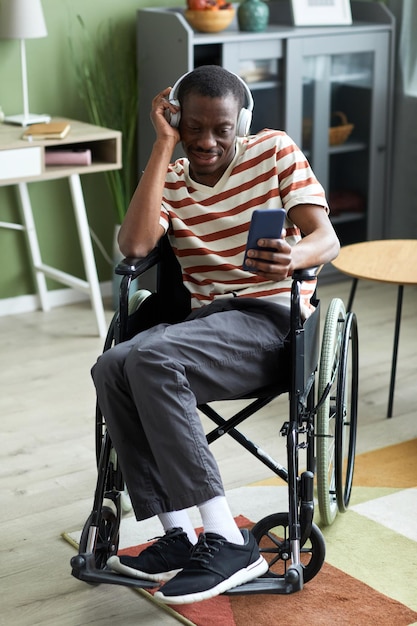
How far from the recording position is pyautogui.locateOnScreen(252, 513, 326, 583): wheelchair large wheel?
1965 millimetres

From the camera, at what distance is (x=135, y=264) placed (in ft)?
6.64

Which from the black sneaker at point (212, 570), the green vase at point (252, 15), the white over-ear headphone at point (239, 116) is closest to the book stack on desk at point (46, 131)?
the green vase at point (252, 15)

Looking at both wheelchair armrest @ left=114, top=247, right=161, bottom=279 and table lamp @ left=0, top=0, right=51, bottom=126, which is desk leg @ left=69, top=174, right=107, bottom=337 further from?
wheelchair armrest @ left=114, top=247, right=161, bottom=279

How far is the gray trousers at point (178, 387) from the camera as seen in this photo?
5.82ft

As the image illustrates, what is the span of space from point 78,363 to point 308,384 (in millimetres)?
1488

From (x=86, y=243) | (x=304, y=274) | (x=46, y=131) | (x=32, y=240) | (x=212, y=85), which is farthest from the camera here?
(x=32, y=240)

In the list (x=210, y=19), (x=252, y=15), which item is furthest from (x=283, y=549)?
(x=252, y=15)

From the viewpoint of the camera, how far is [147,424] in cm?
180

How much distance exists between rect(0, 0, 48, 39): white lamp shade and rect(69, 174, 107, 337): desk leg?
1.66 ft

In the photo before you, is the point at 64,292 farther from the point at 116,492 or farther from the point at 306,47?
the point at 116,492

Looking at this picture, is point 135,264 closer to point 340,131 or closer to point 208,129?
point 208,129

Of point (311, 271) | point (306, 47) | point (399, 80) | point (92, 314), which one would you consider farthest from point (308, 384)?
point (399, 80)

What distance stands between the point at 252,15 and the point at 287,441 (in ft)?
7.97

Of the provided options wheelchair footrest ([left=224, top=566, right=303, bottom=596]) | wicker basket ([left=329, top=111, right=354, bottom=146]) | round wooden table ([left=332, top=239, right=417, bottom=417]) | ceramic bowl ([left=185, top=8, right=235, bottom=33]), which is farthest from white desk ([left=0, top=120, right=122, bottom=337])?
wheelchair footrest ([left=224, top=566, right=303, bottom=596])
